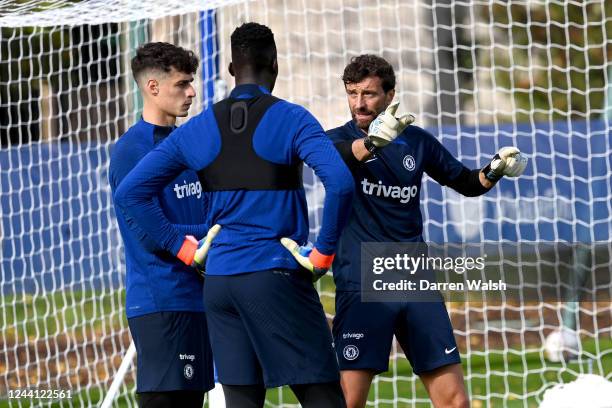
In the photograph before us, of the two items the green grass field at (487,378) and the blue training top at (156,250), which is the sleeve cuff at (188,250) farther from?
the green grass field at (487,378)

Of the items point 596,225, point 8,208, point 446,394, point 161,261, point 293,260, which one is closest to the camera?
point 293,260

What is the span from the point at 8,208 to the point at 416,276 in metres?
5.16

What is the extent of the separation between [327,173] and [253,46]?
0.57m

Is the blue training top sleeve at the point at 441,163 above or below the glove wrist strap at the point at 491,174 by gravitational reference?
above

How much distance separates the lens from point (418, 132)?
5.80m

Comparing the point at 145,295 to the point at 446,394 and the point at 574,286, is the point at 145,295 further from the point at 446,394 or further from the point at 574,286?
the point at 574,286

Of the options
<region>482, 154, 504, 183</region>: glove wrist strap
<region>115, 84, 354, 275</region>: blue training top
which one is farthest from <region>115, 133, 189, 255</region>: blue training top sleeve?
<region>482, 154, 504, 183</region>: glove wrist strap

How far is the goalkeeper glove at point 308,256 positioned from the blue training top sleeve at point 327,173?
0.9 inches

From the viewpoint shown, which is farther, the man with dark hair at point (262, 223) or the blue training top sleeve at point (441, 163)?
the blue training top sleeve at point (441, 163)

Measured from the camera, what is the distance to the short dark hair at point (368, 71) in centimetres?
563

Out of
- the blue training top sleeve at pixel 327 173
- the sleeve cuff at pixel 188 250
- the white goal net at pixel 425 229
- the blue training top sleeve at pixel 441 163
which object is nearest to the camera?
the blue training top sleeve at pixel 327 173

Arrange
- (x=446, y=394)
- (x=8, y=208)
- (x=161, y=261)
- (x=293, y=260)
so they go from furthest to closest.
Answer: (x=8, y=208)
(x=446, y=394)
(x=161, y=261)
(x=293, y=260)

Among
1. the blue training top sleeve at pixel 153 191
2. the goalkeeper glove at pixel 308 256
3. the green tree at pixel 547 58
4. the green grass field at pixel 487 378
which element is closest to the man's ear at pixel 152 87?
the blue training top sleeve at pixel 153 191

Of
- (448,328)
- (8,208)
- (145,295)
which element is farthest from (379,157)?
(8,208)
